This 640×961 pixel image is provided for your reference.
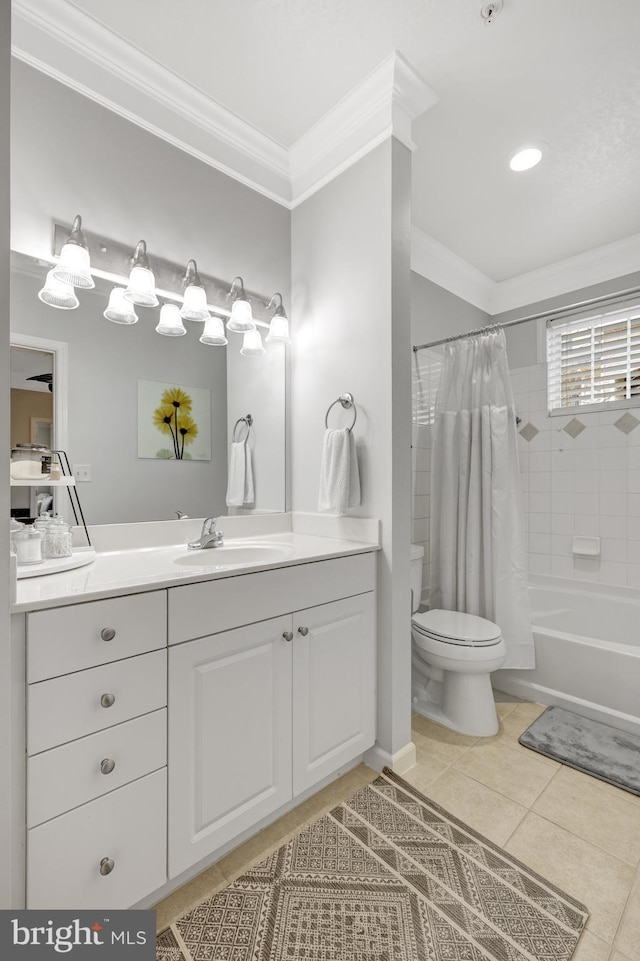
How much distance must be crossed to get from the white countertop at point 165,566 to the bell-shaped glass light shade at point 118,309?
0.85 metres

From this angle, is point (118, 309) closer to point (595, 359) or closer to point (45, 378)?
point (45, 378)

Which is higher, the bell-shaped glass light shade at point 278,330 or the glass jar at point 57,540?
the bell-shaped glass light shade at point 278,330

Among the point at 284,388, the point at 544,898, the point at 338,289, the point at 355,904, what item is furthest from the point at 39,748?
the point at 338,289

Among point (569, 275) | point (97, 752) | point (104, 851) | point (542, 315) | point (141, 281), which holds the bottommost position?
point (104, 851)

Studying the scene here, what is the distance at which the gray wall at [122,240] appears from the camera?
4.76 feet

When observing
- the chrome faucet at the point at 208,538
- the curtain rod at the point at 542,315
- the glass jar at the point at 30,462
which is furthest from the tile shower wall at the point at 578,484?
the glass jar at the point at 30,462

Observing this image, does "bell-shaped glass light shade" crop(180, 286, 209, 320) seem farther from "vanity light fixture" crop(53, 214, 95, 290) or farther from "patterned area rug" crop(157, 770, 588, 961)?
"patterned area rug" crop(157, 770, 588, 961)

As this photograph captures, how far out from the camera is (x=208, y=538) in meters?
1.74

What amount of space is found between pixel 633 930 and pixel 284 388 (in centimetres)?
213

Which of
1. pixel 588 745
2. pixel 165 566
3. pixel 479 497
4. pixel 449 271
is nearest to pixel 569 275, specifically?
pixel 449 271

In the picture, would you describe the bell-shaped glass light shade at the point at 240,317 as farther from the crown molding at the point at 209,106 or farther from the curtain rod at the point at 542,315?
A: the curtain rod at the point at 542,315

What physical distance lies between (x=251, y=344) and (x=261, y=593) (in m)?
1.18

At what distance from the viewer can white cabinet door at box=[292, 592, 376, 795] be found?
148cm

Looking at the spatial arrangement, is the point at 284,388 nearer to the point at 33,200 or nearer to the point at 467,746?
the point at 33,200
